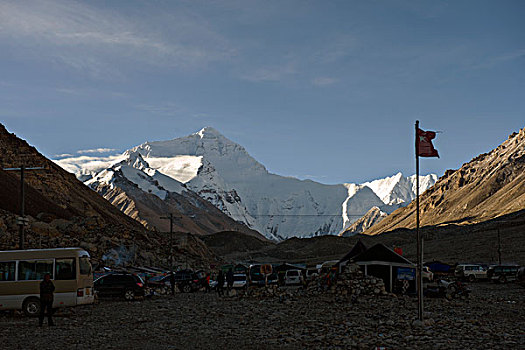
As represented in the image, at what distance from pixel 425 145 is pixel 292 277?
32.8 meters

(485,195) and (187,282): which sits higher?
(485,195)

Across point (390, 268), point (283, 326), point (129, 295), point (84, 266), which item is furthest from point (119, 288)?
point (283, 326)

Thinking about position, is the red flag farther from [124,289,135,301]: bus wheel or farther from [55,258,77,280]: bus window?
[124,289,135,301]: bus wheel

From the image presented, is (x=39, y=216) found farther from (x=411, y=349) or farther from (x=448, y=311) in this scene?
(x=411, y=349)

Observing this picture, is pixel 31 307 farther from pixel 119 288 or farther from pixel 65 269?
pixel 119 288

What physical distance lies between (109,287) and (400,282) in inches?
670

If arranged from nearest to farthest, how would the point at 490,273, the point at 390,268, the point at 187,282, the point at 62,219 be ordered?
the point at 390,268 < the point at 187,282 < the point at 490,273 < the point at 62,219

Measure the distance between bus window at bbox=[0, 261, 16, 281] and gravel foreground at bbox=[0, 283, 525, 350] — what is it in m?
1.64

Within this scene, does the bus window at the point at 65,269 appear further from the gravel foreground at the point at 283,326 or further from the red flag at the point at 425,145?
the red flag at the point at 425,145

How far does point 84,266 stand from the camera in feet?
84.3

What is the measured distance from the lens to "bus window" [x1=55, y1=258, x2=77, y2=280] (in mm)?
25078

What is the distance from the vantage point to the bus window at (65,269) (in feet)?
82.3

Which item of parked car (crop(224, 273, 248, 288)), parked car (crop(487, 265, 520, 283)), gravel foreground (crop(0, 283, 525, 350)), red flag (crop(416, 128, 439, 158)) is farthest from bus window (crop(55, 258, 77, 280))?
parked car (crop(487, 265, 520, 283))

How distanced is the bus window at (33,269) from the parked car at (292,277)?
1171 inches
